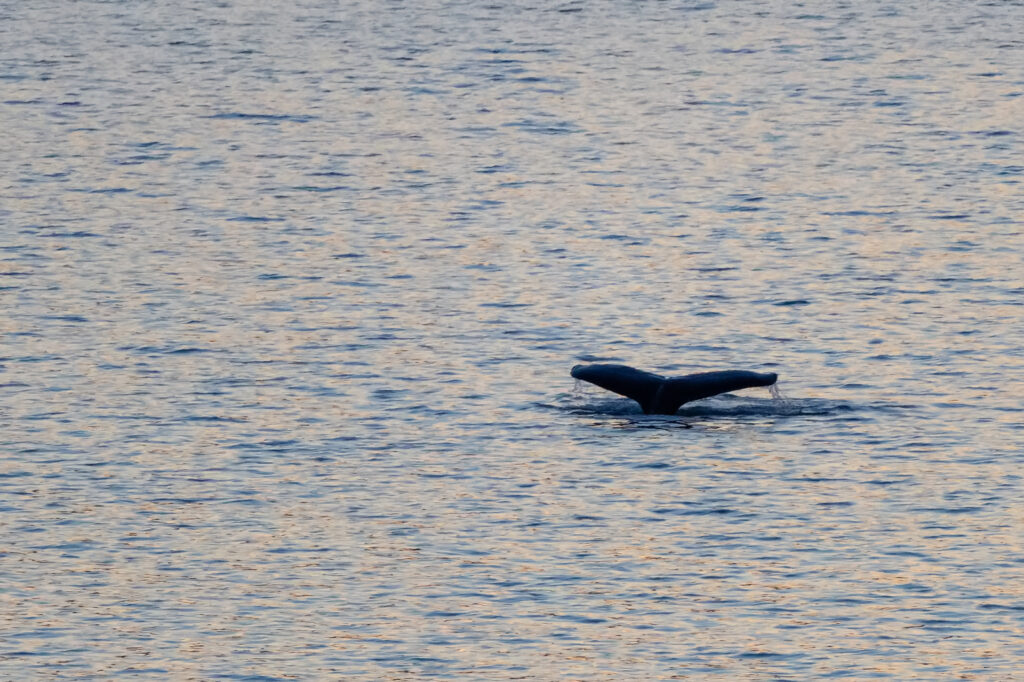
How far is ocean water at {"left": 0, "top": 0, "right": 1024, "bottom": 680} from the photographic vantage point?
93.7ft

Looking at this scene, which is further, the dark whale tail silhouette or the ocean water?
the dark whale tail silhouette

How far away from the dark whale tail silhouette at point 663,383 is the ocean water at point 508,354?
44 centimetres

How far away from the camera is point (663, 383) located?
1487 inches

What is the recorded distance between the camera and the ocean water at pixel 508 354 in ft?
93.7

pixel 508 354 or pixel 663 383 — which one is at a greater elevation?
pixel 663 383

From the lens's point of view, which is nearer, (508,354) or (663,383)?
(663,383)

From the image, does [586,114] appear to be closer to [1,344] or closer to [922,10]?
[922,10]

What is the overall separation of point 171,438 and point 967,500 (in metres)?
12.6

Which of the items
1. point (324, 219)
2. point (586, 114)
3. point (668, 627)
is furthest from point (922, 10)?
point (668, 627)

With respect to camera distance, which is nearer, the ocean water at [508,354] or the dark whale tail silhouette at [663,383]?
the ocean water at [508,354]

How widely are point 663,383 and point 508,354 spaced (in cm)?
581

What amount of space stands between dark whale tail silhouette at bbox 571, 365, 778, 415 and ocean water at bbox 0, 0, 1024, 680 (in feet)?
1.45

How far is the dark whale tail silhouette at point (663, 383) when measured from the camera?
37.5 m

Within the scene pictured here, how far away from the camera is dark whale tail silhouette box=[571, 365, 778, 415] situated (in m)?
37.5
